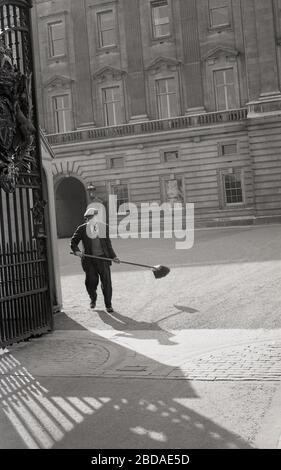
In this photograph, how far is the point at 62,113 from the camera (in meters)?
40.7

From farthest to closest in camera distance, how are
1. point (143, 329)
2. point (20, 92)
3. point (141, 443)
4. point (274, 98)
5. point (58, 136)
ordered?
point (58, 136) < point (274, 98) < point (143, 329) < point (20, 92) < point (141, 443)

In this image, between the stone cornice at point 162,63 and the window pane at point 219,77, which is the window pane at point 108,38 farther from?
the window pane at point 219,77

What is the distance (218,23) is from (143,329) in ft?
103

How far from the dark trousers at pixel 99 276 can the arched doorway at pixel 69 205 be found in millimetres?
28845

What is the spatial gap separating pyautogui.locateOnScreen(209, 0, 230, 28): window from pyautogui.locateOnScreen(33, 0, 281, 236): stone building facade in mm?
61

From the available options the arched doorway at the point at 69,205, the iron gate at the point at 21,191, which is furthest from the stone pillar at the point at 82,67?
the iron gate at the point at 21,191

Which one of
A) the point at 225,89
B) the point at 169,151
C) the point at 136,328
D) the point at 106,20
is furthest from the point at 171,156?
the point at 136,328

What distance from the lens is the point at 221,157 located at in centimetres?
3644

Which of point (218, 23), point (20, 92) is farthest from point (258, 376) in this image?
point (218, 23)

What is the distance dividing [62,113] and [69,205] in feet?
20.6

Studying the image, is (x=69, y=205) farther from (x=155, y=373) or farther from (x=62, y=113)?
(x=155, y=373)

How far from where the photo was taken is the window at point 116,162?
38.8m

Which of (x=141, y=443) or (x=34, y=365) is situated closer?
(x=141, y=443)

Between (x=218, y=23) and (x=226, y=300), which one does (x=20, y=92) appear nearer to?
(x=226, y=300)
